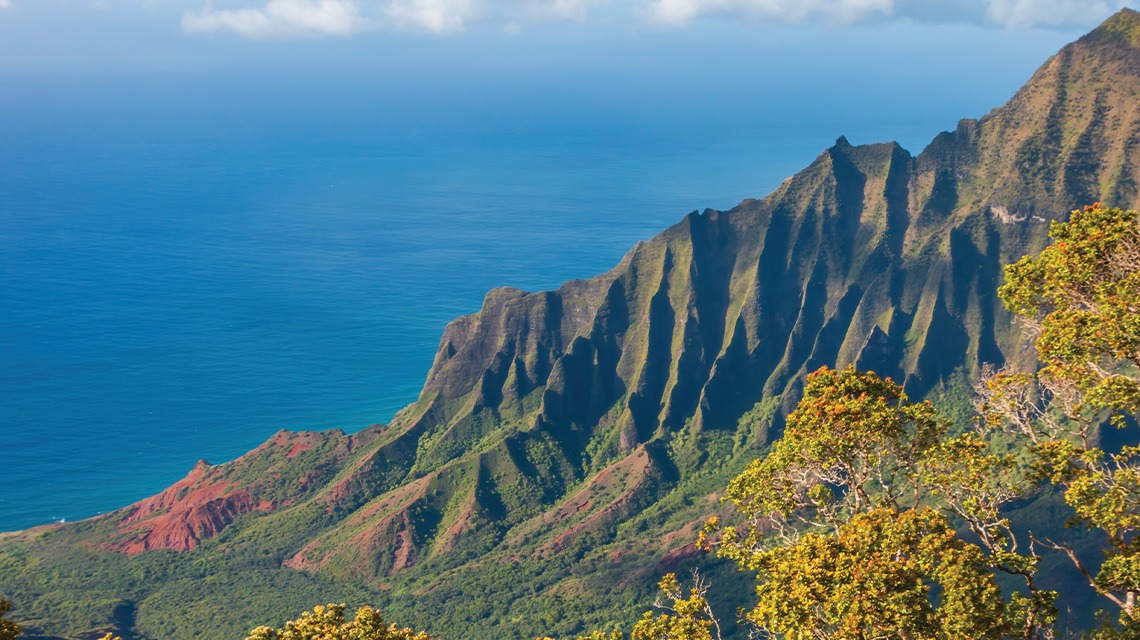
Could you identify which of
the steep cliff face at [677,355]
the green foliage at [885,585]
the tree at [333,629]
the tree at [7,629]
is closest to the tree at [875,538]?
the green foliage at [885,585]

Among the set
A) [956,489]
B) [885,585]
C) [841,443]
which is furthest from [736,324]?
[885,585]

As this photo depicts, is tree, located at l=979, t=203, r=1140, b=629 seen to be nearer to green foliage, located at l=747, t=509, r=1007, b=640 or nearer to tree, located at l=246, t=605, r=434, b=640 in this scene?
green foliage, located at l=747, t=509, r=1007, b=640

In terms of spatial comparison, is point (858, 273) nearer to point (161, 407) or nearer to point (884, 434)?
point (884, 434)

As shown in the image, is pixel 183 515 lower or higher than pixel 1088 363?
higher

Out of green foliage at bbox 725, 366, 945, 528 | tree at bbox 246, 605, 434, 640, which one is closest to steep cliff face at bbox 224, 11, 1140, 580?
green foliage at bbox 725, 366, 945, 528

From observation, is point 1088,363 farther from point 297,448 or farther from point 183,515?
point 297,448

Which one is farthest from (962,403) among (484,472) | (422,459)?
(422,459)

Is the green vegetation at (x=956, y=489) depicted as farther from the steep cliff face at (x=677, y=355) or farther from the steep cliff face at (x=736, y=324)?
the steep cliff face at (x=736, y=324)

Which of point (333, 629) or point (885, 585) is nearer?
point (885, 585)
